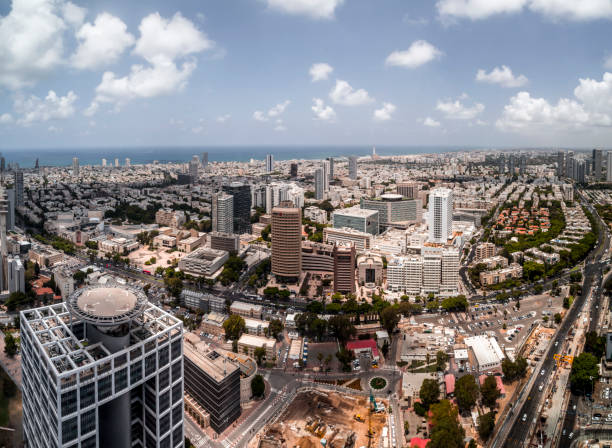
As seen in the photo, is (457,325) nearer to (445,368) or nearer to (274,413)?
(445,368)

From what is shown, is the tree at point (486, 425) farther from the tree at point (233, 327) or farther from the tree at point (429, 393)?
the tree at point (233, 327)

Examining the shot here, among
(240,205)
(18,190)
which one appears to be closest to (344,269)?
(240,205)

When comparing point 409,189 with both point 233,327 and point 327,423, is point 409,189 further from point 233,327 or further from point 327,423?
point 327,423

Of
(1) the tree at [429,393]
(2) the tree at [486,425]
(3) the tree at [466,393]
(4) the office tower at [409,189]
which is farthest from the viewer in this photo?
(4) the office tower at [409,189]

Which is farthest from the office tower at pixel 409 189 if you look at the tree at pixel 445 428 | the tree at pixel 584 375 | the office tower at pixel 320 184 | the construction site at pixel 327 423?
the tree at pixel 445 428

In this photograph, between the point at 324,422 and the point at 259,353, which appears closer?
the point at 324,422

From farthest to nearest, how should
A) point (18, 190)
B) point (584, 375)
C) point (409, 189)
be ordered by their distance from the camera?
point (409, 189), point (18, 190), point (584, 375)
